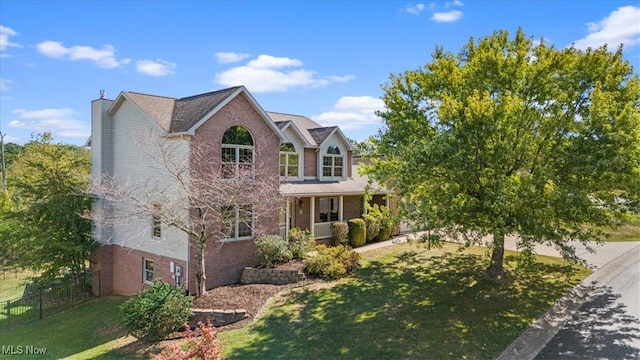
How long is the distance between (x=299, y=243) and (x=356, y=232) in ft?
16.1

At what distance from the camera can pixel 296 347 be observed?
1116 centimetres

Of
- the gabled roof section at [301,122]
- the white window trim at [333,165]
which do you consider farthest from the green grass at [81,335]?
the gabled roof section at [301,122]

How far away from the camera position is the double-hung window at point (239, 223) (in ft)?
55.8

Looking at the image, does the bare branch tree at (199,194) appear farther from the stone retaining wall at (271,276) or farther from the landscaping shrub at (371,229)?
the landscaping shrub at (371,229)

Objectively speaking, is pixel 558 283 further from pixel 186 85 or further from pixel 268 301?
pixel 186 85

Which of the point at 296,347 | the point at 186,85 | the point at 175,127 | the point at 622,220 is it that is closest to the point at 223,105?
the point at 175,127

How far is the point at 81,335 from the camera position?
1571 centimetres

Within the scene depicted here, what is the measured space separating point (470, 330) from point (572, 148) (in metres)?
6.41

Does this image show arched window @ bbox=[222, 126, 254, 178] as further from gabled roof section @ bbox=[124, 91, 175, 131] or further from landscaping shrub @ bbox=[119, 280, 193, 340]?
landscaping shrub @ bbox=[119, 280, 193, 340]

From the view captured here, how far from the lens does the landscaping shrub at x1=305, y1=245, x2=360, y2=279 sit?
690 inches

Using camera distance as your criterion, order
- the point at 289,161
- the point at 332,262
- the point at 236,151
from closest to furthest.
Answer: the point at 332,262, the point at 236,151, the point at 289,161

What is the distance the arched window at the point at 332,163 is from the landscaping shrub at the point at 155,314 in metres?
13.4

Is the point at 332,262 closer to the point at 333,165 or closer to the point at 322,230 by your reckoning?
the point at 322,230

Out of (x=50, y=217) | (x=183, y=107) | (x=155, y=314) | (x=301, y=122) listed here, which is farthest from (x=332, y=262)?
(x=50, y=217)
